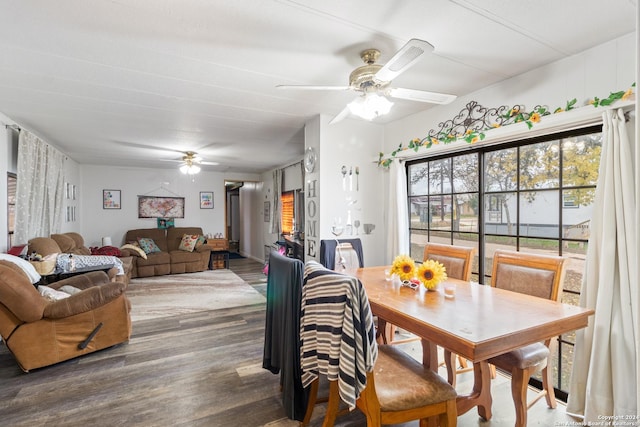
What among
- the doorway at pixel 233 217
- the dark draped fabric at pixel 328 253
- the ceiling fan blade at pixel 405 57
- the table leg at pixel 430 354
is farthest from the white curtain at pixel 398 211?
the doorway at pixel 233 217

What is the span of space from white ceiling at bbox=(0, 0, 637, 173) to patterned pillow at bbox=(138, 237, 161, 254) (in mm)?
3453

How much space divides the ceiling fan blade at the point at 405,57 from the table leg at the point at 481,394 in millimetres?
1743

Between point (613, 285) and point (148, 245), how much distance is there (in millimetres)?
6982

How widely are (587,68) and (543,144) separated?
0.55 metres

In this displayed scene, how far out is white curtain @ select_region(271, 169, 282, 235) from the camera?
263 inches

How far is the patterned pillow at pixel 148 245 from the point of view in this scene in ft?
Answer: 20.6

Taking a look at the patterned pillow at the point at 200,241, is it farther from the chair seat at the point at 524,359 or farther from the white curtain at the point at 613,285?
the white curtain at the point at 613,285

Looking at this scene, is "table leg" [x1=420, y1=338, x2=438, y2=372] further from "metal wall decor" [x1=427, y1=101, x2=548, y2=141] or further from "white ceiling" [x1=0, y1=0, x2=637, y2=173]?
"white ceiling" [x1=0, y1=0, x2=637, y2=173]

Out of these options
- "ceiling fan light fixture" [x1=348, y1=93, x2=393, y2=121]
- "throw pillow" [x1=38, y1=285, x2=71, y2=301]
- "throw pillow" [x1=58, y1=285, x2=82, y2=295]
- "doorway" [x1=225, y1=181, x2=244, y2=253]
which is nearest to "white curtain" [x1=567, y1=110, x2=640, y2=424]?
"ceiling fan light fixture" [x1=348, y1=93, x2=393, y2=121]

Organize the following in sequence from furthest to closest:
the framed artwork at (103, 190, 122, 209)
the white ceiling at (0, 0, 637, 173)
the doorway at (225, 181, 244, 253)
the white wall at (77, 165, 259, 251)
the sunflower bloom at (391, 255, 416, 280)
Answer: the doorway at (225, 181, 244, 253) < the framed artwork at (103, 190, 122, 209) < the white wall at (77, 165, 259, 251) < the sunflower bloom at (391, 255, 416, 280) < the white ceiling at (0, 0, 637, 173)

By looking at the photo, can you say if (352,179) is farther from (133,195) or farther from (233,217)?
(233,217)

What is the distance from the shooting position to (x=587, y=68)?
1978 mm

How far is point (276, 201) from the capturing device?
685 centimetres

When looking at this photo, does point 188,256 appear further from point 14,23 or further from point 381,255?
point 14,23
